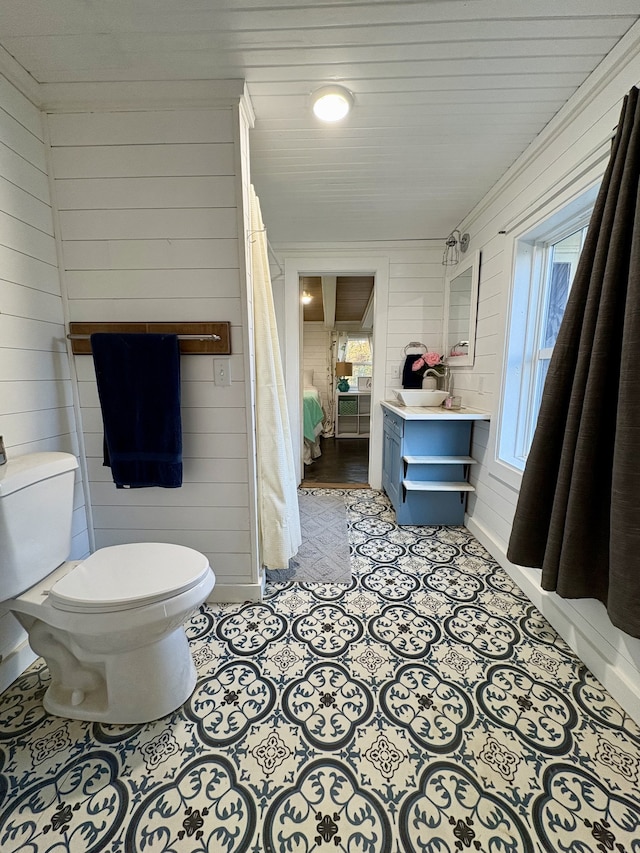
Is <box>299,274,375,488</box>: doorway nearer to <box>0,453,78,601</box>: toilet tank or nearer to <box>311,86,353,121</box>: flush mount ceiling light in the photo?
<box>311,86,353,121</box>: flush mount ceiling light

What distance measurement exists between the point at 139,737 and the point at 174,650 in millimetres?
246

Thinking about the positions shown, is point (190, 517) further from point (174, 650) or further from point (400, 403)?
point (400, 403)

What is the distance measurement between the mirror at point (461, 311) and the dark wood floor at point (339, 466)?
59.9 inches

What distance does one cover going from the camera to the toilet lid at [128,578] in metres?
1.01

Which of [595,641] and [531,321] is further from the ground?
[531,321]

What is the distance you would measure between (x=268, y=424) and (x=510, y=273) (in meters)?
1.61

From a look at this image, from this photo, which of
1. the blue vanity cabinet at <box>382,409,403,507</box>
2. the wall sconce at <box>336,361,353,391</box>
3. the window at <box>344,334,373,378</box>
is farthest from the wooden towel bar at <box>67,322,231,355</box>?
the window at <box>344,334,373,378</box>

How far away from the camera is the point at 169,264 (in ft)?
4.79

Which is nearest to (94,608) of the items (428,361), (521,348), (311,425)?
(521,348)

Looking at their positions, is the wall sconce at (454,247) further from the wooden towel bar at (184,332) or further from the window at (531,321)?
the wooden towel bar at (184,332)

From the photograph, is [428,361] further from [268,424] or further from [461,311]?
[268,424]

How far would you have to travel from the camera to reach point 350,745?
1.03 metres

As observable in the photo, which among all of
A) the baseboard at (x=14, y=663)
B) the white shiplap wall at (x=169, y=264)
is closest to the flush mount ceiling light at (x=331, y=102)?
the white shiplap wall at (x=169, y=264)

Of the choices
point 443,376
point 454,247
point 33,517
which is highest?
point 454,247
